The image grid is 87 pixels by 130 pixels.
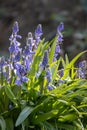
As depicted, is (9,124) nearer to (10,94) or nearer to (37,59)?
(10,94)

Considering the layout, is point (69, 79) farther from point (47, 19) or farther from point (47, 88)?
point (47, 19)

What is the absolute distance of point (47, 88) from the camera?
9.93ft

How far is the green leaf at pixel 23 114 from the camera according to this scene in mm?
2771

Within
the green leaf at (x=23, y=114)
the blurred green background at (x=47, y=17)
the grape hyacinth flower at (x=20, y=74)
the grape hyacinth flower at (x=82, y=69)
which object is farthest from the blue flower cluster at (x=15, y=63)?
the blurred green background at (x=47, y=17)

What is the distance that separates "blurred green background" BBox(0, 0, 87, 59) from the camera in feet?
28.2

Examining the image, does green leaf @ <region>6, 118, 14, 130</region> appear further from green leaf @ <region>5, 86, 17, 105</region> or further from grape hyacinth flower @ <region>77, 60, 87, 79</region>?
grape hyacinth flower @ <region>77, 60, 87, 79</region>

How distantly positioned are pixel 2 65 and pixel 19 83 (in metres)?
0.21

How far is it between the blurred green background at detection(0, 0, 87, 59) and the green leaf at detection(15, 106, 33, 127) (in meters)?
5.52

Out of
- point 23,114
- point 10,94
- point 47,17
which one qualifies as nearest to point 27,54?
point 10,94

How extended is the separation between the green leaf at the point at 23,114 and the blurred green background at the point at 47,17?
5520 mm

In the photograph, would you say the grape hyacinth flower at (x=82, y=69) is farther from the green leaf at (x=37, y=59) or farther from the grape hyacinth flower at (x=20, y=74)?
the grape hyacinth flower at (x=20, y=74)

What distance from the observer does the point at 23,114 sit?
9.20ft

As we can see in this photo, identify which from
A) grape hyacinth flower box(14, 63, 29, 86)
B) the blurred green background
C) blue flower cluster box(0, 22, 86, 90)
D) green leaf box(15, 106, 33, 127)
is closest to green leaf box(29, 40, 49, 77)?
blue flower cluster box(0, 22, 86, 90)

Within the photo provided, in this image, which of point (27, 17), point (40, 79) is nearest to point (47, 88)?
point (40, 79)
